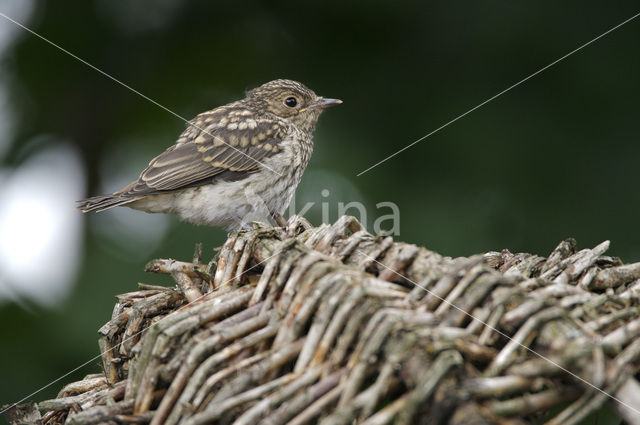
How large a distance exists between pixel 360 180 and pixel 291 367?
241 centimetres

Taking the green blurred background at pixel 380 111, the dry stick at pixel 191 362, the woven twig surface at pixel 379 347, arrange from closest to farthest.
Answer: the woven twig surface at pixel 379 347 → the dry stick at pixel 191 362 → the green blurred background at pixel 380 111

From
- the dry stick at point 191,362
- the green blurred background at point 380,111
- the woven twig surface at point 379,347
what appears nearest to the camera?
the woven twig surface at point 379,347

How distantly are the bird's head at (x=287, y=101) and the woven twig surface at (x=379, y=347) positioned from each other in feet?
11.8

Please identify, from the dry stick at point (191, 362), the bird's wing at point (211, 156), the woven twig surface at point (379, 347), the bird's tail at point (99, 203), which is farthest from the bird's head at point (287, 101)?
the dry stick at point (191, 362)

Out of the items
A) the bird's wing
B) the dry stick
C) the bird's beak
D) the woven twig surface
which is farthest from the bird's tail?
the dry stick

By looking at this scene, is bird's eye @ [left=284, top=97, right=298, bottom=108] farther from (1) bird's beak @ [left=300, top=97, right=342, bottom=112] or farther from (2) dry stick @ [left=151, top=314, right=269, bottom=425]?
(2) dry stick @ [left=151, top=314, right=269, bottom=425]

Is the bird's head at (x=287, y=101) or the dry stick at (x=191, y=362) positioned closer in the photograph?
the dry stick at (x=191, y=362)

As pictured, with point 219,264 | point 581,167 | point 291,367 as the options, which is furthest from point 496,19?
point 291,367

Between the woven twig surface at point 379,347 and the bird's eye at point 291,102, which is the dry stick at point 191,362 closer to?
the woven twig surface at point 379,347

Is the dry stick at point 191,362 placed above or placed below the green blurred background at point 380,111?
below

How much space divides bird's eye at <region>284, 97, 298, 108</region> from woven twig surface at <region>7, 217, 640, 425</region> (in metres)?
3.72

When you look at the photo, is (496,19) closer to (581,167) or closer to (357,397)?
(581,167)

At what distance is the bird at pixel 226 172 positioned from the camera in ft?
13.7

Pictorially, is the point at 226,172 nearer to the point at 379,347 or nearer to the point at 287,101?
the point at 287,101
